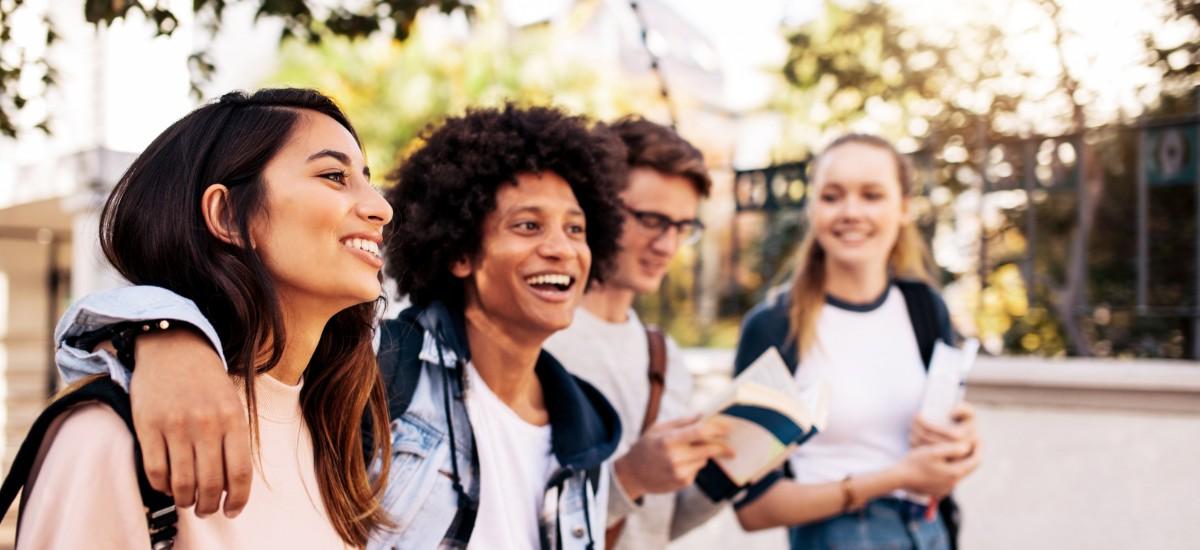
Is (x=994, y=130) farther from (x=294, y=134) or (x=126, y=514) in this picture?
(x=126, y=514)

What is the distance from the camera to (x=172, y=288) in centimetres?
149

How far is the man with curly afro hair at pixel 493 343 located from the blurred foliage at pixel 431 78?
352 inches

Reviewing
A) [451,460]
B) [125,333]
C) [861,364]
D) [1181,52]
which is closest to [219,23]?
[451,460]

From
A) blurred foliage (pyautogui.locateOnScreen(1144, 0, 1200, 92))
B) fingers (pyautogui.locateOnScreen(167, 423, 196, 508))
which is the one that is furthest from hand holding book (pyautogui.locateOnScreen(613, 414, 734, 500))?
blurred foliage (pyautogui.locateOnScreen(1144, 0, 1200, 92))

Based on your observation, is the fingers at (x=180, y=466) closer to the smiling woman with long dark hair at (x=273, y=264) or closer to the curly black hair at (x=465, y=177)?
the smiling woman with long dark hair at (x=273, y=264)

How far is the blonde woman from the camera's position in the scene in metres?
2.91

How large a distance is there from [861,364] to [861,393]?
10 cm

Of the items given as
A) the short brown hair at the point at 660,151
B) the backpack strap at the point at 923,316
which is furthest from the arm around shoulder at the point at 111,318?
the backpack strap at the point at 923,316

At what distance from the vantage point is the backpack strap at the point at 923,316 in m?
3.14

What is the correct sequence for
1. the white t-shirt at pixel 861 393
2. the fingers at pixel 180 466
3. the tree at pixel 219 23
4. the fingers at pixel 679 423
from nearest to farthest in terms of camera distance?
the fingers at pixel 180 466, the fingers at pixel 679 423, the white t-shirt at pixel 861 393, the tree at pixel 219 23

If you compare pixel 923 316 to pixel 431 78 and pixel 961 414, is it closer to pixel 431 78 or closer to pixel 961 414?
pixel 961 414

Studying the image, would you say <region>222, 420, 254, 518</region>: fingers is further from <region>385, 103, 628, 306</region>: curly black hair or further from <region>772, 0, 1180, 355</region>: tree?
<region>772, 0, 1180, 355</region>: tree

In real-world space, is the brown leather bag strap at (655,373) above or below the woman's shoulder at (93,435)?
below

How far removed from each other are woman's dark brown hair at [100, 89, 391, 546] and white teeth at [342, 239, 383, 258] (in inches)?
5.8
